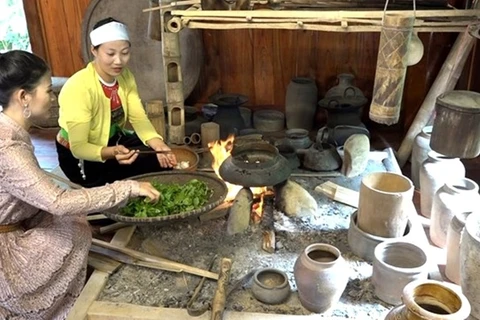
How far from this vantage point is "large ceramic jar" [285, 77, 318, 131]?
13.8ft

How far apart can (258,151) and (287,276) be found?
0.86 m

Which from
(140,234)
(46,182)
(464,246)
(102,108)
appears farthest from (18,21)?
(464,246)

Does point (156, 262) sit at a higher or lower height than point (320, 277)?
lower

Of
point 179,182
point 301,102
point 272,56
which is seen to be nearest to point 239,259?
point 179,182

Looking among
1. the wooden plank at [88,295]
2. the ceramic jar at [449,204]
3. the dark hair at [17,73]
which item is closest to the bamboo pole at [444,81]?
the ceramic jar at [449,204]

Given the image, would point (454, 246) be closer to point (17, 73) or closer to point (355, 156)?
point (355, 156)

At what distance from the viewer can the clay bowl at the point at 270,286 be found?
6.95ft

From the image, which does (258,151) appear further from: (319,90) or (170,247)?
(319,90)

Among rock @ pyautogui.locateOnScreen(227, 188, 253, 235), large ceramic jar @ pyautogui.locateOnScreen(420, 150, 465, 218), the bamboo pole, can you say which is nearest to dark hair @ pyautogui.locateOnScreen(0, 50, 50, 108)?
rock @ pyautogui.locateOnScreen(227, 188, 253, 235)

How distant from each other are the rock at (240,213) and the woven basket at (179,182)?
104mm

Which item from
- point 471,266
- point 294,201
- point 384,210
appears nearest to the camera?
point 471,266

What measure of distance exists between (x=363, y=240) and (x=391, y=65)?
0.83 m

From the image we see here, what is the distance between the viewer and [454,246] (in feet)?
7.57

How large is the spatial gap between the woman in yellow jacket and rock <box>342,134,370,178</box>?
43.5 inches
